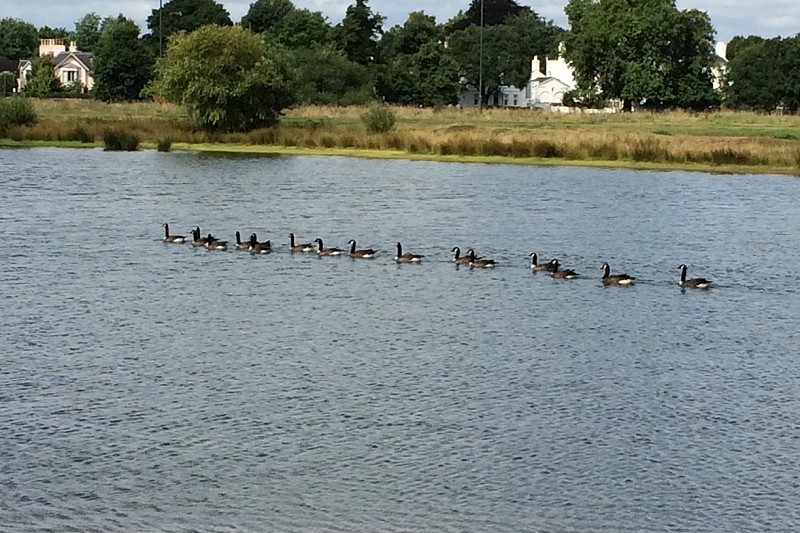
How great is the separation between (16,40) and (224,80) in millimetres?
119293

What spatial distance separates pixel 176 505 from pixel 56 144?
60.4 m

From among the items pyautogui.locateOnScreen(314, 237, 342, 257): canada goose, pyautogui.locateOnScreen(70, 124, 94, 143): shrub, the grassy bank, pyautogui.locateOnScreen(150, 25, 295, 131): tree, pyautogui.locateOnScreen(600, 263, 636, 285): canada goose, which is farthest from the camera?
pyautogui.locateOnScreen(150, 25, 295, 131): tree

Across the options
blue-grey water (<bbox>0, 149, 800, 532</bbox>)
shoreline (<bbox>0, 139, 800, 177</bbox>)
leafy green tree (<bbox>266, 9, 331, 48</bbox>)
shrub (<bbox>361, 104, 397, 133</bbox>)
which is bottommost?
blue-grey water (<bbox>0, 149, 800, 532</bbox>)

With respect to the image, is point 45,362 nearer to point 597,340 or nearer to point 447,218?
point 597,340

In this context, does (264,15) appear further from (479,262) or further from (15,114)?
(479,262)

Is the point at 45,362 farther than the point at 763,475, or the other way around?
the point at 45,362

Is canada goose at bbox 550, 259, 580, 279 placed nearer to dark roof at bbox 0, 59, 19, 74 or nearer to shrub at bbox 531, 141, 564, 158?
shrub at bbox 531, 141, 564, 158

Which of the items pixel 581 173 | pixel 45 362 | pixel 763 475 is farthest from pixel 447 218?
pixel 763 475

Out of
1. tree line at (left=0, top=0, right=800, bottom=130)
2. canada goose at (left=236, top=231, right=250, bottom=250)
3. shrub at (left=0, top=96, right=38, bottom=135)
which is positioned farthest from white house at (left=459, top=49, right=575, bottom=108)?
canada goose at (left=236, top=231, right=250, bottom=250)

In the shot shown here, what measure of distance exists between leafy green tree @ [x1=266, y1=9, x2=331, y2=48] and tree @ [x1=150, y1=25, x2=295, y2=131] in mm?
54932

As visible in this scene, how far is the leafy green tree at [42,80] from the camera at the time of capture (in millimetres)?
126875

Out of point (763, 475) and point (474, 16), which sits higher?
point (474, 16)

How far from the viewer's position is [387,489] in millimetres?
17094

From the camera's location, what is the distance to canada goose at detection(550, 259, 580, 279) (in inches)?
1323
